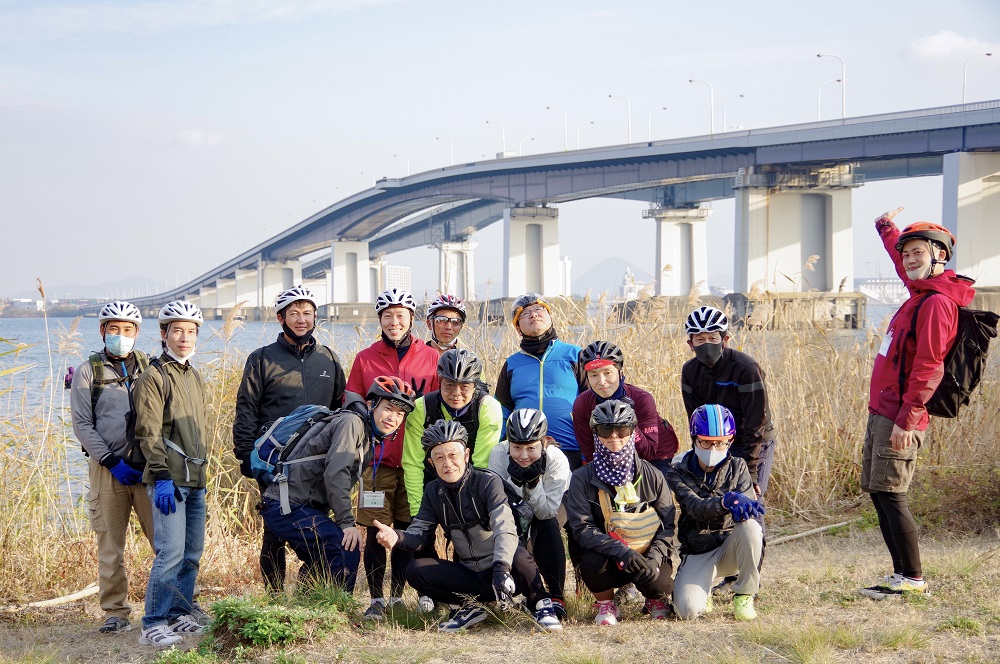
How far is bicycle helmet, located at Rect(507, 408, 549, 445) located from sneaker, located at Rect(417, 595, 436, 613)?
1195 millimetres

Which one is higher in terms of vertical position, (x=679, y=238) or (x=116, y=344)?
(x=679, y=238)

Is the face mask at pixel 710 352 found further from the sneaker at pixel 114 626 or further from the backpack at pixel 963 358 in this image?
the sneaker at pixel 114 626

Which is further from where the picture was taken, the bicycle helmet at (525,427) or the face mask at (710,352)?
the face mask at (710,352)

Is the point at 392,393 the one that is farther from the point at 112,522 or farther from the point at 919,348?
the point at 919,348

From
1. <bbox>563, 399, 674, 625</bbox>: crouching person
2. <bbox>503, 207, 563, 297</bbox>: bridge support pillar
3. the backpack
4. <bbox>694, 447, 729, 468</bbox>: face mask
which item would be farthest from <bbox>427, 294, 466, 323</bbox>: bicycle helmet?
<bbox>503, 207, 563, 297</bbox>: bridge support pillar

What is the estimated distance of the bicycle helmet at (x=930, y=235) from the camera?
516 cm

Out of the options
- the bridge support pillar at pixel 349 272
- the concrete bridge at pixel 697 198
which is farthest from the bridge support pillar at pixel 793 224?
the bridge support pillar at pixel 349 272

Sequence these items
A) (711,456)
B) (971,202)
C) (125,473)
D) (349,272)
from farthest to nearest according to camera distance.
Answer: (349,272) < (971,202) < (125,473) < (711,456)

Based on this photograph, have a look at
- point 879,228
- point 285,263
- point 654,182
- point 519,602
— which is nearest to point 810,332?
point 879,228

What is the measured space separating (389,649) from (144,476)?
1.80m

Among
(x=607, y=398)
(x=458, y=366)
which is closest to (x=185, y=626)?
(x=458, y=366)

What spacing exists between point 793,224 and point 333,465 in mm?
39855

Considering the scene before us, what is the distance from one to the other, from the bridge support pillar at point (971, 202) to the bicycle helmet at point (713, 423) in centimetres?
3096

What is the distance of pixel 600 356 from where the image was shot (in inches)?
227
